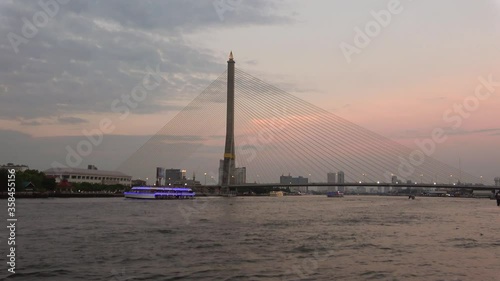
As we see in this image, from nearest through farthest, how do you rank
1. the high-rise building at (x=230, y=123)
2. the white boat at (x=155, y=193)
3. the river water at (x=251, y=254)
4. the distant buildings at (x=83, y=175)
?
the river water at (x=251, y=254), the high-rise building at (x=230, y=123), the white boat at (x=155, y=193), the distant buildings at (x=83, y=175)

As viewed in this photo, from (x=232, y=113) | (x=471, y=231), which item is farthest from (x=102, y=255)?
(x=232, y=113)

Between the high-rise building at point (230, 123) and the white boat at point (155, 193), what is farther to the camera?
the white boat at point (155, 193)

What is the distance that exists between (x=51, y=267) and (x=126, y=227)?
11.5 meters

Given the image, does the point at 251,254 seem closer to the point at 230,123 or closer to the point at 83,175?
the point at 230,123

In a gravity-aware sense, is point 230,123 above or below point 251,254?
above

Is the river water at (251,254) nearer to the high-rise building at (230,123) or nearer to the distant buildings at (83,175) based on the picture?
the high-rise building at (230,123)

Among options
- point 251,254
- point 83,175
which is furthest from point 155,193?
point 251,254

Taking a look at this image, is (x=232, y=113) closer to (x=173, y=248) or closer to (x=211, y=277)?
(x=173, y=248)

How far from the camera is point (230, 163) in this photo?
70.8 meters

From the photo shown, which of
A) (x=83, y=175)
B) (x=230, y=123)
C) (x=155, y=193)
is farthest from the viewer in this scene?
(x=83, y=175)

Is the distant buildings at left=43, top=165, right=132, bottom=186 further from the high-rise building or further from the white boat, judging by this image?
the high-rise building

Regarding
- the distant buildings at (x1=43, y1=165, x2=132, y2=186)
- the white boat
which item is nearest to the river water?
the white boat

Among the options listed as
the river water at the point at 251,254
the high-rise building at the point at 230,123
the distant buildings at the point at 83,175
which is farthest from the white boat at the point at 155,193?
the river water at the point at 251,254

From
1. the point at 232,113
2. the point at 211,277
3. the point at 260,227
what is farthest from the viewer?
the point at 232,113
